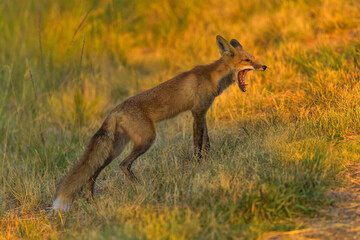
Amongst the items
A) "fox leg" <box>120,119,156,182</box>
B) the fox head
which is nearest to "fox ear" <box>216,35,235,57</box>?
the fox head

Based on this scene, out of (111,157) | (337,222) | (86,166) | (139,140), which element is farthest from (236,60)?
(337,222)

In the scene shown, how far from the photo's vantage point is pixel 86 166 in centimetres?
416

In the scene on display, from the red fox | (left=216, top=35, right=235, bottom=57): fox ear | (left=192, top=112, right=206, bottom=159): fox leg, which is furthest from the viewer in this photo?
(left=216, top=35, right=235, bottom=57): fox ear

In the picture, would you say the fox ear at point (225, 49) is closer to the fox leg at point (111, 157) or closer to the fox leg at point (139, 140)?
the fox leg at point (139, 140)

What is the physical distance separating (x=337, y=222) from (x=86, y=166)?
2.21 m

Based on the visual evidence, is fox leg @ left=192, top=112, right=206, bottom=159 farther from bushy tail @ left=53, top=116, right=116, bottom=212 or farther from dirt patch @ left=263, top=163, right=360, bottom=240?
dirt patch @ left=263, top=163, right=360, bottom=240

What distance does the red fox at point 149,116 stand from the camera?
164 inches

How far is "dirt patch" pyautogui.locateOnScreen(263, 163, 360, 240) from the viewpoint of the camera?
9.90 ft

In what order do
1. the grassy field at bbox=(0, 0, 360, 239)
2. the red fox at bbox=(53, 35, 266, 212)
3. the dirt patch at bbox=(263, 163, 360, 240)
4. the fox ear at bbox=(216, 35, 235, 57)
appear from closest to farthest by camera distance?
1. the dirt patch at bbox=(263, 163, 360, 240)
2. the grassy field at bbox=(0, 0, 360, 239)
3. the red fox at bbox=(53, 35, 266, 212)
4. the fox ear at bbox=(216, 35, 235, 57)

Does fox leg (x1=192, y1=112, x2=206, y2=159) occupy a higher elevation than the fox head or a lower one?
lower

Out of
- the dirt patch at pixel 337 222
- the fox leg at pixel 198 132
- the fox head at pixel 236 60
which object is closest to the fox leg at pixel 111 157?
the fox leg at pixel 198 132

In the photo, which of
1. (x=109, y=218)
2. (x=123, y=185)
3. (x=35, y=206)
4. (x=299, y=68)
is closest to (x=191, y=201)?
(x=109, y=218)

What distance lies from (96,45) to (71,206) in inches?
193

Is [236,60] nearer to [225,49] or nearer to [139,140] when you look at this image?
[225,49]
